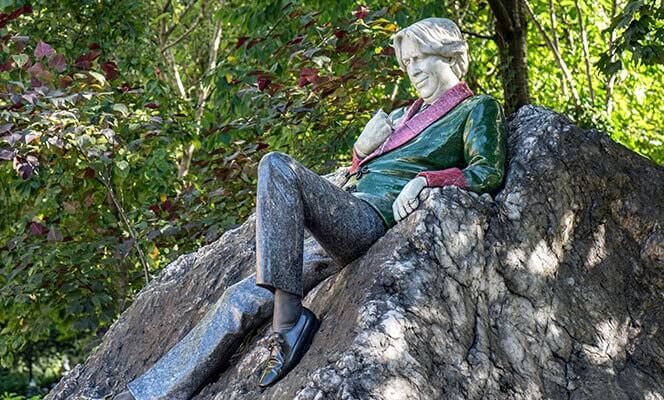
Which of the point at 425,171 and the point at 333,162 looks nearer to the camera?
the point at 425,171

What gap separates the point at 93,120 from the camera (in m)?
9.39

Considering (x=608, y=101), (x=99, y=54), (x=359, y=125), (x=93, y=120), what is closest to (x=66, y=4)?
(x=99, y=54)

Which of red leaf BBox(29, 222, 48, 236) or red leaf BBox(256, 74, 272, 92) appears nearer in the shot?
red leaf BBox(256, 74, 272, 92)

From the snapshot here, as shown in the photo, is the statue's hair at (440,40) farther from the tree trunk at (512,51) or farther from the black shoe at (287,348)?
the tree trunk at (512,51)

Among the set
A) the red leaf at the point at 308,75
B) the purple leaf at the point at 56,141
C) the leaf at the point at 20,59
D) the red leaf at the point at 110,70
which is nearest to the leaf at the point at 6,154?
the purple leaf at the point at 56,141

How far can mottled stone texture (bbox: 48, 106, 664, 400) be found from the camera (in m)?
5.21

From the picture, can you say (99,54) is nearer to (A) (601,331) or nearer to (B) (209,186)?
(B) (209,186)

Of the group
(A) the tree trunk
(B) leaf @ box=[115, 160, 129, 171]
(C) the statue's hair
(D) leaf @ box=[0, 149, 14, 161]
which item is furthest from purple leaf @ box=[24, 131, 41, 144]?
(A) the tree trunk

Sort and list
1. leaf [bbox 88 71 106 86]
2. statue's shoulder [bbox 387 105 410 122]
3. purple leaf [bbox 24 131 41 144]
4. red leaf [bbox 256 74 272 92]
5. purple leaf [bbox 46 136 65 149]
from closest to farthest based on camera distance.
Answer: statue's shoulder [bbox 387 105 410 122] < purple leaf [bbox 24 131 41 144] < purple leaf [bbox 46 136 65 149] < leaf [bbox 88 71 106 86] < red leaf [bbox 256 74 272 92]

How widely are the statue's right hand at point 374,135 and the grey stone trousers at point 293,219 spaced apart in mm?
590

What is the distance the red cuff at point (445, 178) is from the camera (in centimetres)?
569

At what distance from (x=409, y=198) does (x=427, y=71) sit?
29.7 inches

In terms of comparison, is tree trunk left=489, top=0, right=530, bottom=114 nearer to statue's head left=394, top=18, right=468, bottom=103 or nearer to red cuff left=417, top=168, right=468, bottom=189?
statue's head left=394, top=18, right=468, bottom=103

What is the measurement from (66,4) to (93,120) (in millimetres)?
1884
